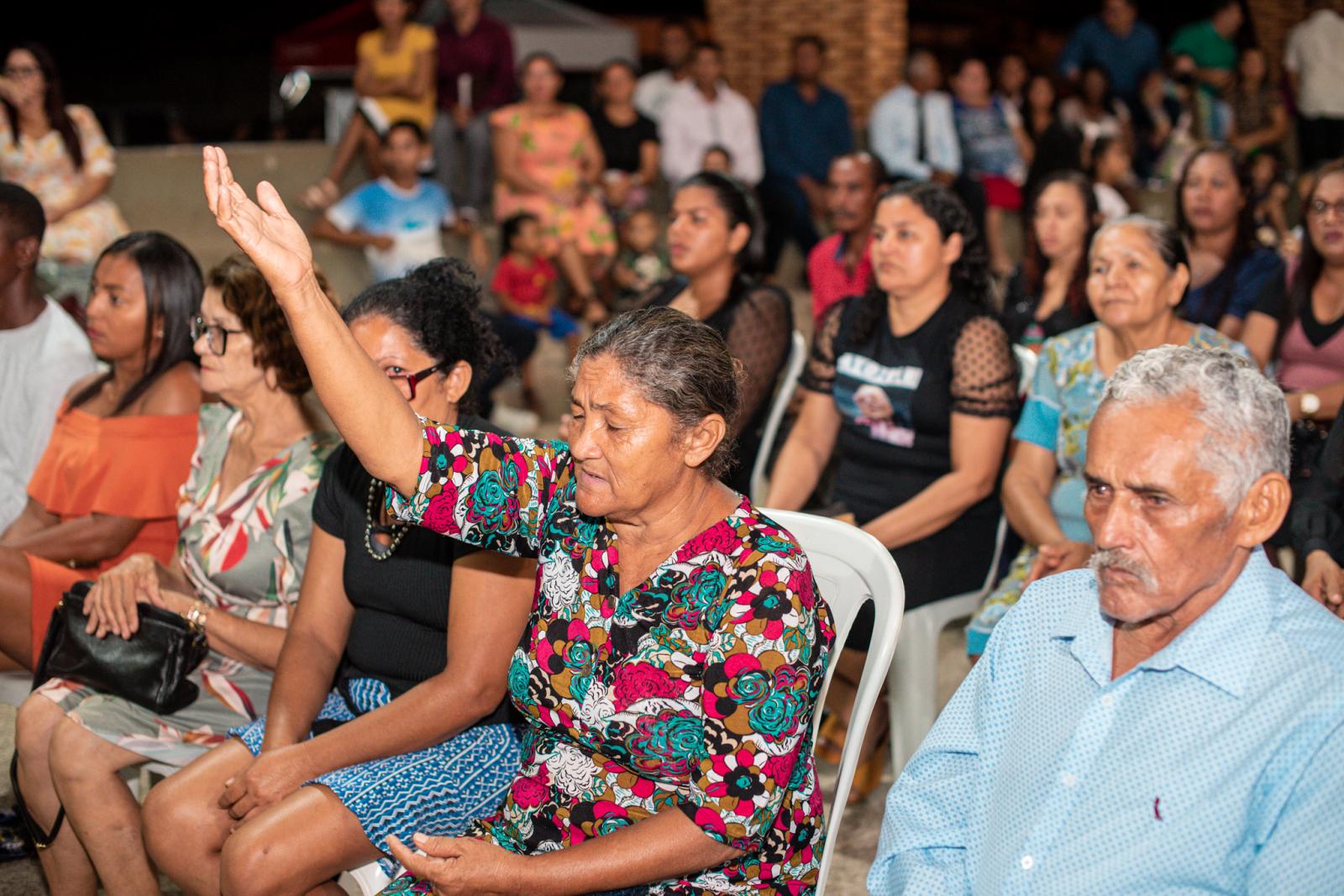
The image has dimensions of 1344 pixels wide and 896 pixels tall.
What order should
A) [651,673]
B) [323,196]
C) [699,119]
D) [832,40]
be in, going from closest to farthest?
[651,673] → [323,196] → [699,119] → [832,40]

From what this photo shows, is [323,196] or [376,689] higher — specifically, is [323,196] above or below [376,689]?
above

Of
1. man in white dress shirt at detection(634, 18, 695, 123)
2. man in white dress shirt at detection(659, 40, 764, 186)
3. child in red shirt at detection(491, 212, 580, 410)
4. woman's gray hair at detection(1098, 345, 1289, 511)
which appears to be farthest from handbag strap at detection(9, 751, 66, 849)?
man in white dress shirt at detection(634, 18, 695, 123)

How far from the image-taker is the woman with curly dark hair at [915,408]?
311cm

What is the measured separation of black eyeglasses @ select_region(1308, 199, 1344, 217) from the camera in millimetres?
3406

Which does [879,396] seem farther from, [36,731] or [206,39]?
[206,39]

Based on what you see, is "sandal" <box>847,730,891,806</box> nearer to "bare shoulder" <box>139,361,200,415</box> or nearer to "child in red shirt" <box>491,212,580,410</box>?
"bare shoulder" <box>139,361,200,415</box>

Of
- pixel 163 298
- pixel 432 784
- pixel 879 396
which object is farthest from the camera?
pixel 879 396

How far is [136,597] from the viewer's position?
2605mm

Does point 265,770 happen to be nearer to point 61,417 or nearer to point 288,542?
point 288,542

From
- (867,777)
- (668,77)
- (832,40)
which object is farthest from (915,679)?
(832,40)

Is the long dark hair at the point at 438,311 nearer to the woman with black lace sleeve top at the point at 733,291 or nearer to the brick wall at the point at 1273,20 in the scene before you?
the woman with black lace sleeve top at the point at 733,291

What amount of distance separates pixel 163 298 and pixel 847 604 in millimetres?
1790

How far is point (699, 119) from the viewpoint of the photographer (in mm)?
7836

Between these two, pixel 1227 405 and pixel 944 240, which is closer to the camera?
pixel 1227 405
